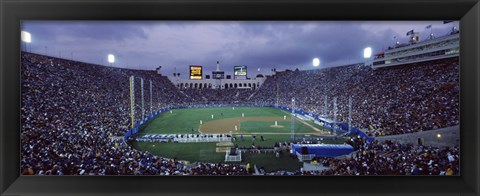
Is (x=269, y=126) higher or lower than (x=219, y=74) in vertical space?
lower

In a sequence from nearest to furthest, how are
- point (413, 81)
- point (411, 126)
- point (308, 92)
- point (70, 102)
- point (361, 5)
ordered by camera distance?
point (361, 5) < point (411, 126) < point (70, 102) < point (413, 81) < point (308, 92)

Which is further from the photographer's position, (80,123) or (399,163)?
(80,123)

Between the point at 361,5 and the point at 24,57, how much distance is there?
2.68 m

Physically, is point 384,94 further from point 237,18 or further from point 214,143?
point 237,18

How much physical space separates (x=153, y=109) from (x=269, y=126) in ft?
23.4

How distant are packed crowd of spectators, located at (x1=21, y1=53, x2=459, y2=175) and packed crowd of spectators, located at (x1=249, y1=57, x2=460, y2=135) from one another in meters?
0.03

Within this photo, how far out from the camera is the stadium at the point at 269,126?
342cm

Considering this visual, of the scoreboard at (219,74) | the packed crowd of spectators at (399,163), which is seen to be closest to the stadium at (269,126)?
the packed crowd of spectators at (399,163)

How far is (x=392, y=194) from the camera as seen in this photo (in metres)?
1.88

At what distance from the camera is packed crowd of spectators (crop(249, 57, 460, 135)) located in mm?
5898

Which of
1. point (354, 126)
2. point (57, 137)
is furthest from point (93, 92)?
point (354, 126)

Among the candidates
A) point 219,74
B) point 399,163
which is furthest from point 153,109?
point 399,163

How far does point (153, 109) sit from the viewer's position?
14.5m
